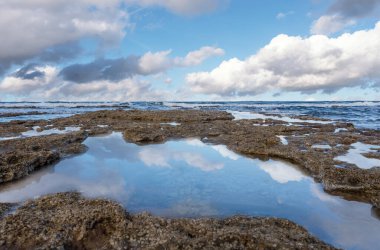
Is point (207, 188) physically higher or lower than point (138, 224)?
lower

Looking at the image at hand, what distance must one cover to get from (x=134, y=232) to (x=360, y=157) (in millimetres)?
10883

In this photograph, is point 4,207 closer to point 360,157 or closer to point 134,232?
point 134,232

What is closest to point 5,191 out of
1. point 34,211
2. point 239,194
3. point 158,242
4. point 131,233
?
point 34,211

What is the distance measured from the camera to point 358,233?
6.61 meters

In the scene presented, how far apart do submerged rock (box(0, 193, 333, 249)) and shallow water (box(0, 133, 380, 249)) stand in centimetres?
93

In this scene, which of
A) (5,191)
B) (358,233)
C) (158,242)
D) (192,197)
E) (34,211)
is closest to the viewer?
(158,242)

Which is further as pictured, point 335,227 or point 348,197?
point 348,197

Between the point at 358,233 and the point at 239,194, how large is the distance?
3.07 metres

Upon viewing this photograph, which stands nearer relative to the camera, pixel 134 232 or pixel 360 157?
pixel 134 232

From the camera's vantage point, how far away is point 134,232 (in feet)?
19.9

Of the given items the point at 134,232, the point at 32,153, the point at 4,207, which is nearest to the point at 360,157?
the point at 134,232

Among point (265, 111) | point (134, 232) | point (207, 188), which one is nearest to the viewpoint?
point (134, 232)

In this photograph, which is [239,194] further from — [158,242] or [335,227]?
[158,242]

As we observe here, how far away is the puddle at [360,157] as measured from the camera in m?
12.3
